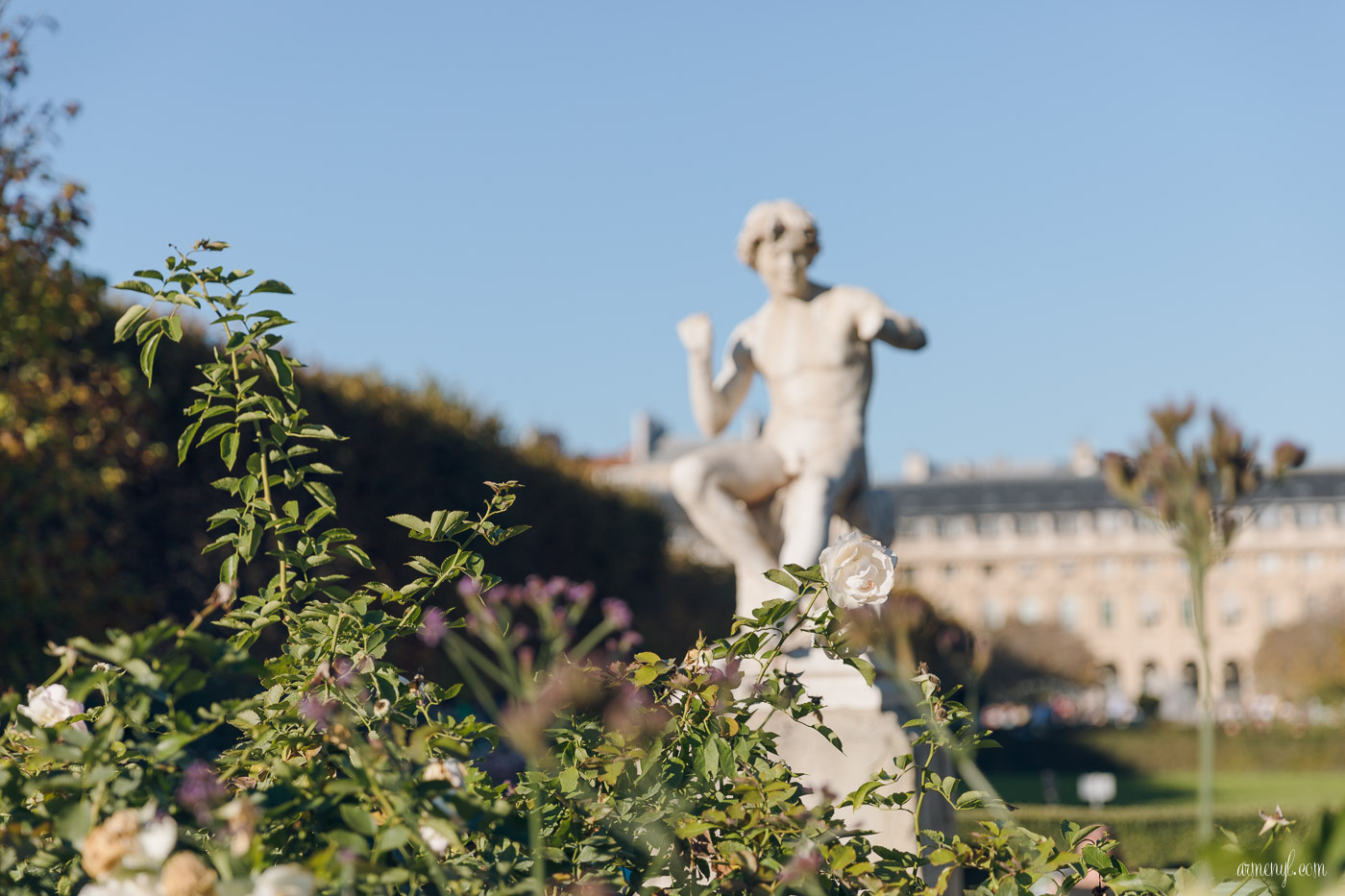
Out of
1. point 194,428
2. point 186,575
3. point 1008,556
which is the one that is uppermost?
point 194,428

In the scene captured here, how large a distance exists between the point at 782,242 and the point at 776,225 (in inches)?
3.0

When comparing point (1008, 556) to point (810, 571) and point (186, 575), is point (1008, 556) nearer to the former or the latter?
point (186, 575)

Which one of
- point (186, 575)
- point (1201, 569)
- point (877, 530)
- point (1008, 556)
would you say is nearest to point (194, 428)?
point (1201, 569)

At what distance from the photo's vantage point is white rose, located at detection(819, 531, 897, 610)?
1.61 meters

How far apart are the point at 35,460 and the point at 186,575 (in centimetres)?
290

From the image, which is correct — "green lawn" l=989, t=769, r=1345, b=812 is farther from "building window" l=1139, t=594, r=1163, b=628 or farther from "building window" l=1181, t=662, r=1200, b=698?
"building window" l=1181, t=662, r=1200, b=698

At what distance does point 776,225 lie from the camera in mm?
5031

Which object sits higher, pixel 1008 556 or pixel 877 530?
pixel 877 530

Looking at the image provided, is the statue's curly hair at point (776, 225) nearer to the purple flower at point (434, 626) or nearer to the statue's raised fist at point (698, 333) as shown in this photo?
the statue's raised fist at point (698, 333)

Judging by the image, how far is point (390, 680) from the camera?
1800 millimetres

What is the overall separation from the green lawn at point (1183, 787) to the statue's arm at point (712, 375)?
1336 cm

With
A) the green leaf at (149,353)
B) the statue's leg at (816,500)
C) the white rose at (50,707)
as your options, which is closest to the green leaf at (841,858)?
the white rose at (50,707)

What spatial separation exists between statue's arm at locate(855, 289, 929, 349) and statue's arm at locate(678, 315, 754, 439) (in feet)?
1.80

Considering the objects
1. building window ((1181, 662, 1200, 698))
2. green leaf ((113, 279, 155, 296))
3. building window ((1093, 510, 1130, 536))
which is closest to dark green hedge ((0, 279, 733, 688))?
green leaf ((113, 279, 155, 296))
